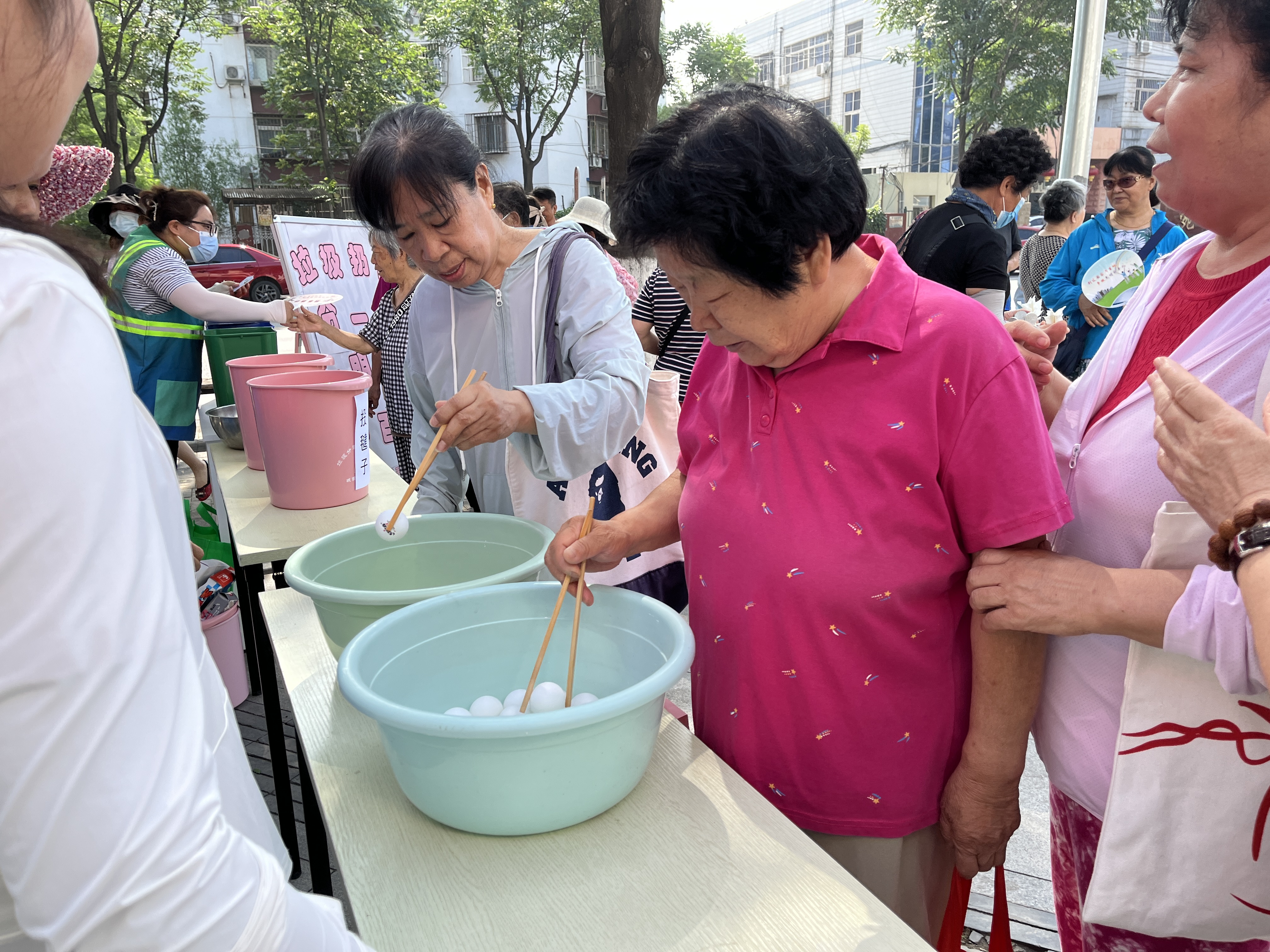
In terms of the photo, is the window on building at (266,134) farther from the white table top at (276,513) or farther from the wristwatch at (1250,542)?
the wristwatch at (1250,542)

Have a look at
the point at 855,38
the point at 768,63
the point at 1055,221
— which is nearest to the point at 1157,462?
the point at 1055,221

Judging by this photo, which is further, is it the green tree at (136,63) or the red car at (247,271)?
the green tree at (136,63)

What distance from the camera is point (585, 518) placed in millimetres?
1328

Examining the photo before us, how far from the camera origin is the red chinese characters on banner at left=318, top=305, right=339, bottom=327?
5.25m

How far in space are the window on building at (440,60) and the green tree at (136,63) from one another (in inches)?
292

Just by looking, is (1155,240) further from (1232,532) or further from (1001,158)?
(1232,532)

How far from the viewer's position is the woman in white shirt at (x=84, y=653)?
464 mm

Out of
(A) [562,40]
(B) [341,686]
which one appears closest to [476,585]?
(B) [341,686]

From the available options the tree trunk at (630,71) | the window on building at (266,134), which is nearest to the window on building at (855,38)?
the window on building at (266,134)

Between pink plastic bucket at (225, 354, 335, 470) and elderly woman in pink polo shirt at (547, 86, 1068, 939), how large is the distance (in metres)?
2.02

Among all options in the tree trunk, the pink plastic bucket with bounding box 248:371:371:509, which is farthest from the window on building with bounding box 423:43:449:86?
the pink plastic bucket with bounding box 248:371:371:509

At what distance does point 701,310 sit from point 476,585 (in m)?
0.56

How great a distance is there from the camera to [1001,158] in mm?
3707

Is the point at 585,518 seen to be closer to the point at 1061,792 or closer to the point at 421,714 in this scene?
the point at 421,714
